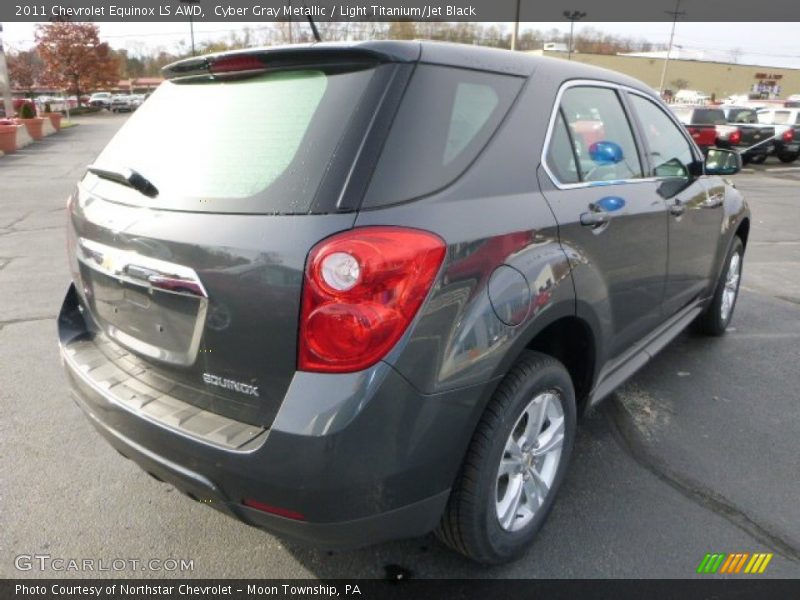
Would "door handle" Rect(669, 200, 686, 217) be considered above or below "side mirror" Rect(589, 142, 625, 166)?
below

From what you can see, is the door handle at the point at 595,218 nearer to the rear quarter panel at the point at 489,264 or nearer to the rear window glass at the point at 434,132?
the rear quarter panel at the point at 489,264

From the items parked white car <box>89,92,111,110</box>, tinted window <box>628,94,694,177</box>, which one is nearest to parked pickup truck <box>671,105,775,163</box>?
tinted window <box>628,94,694,177</box>

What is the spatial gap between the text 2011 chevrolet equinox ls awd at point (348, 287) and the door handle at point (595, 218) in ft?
0.06

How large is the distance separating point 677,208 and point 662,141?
1.48 feet

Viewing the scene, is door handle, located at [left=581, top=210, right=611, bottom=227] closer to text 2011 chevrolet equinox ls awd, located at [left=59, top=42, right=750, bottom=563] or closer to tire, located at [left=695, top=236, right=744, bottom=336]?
text 2011 chevrolet equinox ls awd, located at [left=59, top=42, right=750, bottom=563]

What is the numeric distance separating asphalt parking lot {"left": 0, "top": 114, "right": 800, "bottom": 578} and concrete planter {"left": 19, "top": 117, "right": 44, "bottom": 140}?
2306 centimetres

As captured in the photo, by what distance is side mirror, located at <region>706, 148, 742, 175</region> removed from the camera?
3.72 metres

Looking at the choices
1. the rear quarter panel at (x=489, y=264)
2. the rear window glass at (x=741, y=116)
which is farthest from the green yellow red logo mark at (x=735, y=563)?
the rear window glass at (x=741, y=116)

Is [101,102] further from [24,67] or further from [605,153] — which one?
[605,153]

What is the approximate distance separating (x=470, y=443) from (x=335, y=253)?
783 millimetres

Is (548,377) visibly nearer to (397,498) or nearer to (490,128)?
(397,498)

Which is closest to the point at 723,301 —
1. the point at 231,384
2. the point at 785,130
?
the point at 231,384

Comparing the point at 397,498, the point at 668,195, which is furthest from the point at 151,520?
the point at 668,195

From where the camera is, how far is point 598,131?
8.78 feet
